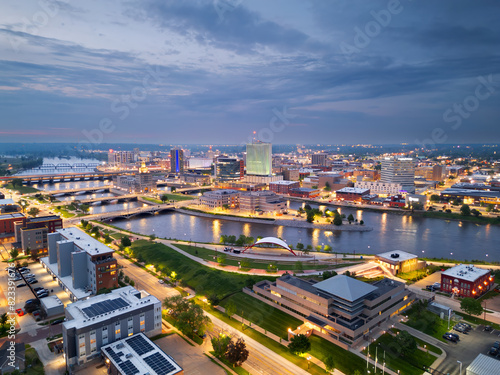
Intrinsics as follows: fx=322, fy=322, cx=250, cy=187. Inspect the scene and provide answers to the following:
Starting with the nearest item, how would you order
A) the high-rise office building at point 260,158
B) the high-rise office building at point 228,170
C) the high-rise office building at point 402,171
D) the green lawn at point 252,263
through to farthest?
1. the green lawn at point 252,263
2. the high-rise office building at point 402,171
3. the high-rise office building at point 260,158
4. the high-rise office building at point 228,170

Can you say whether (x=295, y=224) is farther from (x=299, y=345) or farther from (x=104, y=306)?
(x=104, y=306)

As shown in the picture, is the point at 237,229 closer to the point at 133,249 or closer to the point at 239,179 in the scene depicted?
the point at 133,249

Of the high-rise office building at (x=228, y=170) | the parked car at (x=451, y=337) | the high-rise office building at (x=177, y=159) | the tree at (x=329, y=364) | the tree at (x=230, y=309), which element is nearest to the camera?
the tree at (x=329, y=364)

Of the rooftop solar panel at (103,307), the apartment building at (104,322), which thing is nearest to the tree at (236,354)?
the apartment building at (104,322)

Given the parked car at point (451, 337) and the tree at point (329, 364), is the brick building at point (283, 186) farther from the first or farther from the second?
the tree at point (329, 364)

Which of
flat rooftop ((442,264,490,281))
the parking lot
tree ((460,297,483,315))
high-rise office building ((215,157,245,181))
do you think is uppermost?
high-rise office building ((215,157,245,181))

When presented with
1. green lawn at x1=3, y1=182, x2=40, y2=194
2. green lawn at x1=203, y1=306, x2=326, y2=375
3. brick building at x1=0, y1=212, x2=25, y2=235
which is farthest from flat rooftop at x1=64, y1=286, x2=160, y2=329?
green lawn at x1=3, y1=182, x2=40, y2=194

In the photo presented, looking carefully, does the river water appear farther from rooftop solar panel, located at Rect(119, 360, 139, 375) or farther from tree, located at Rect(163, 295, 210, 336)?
rooftop solar panel, located at Rect(119, 360, 139, 375)
